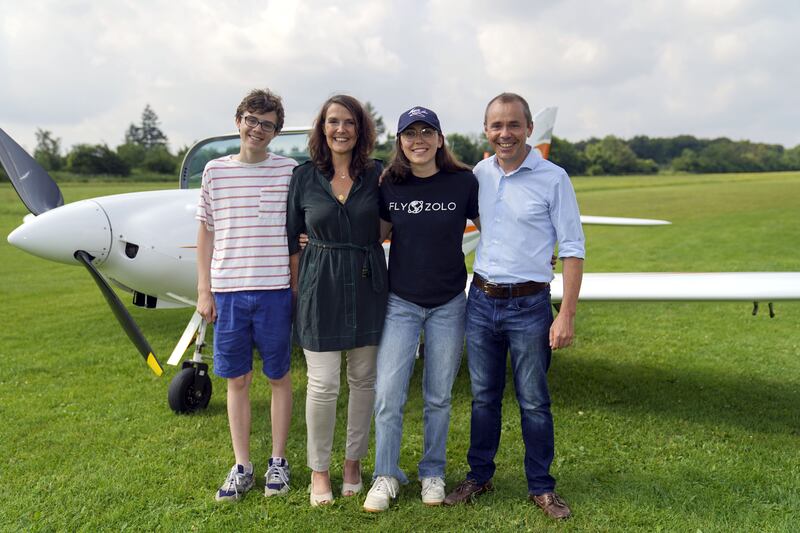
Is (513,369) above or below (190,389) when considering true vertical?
above

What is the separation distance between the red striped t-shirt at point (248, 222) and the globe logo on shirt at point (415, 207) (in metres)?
0.60

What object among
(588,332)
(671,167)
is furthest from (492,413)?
(671,167)

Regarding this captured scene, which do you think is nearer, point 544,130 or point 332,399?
point 332,399

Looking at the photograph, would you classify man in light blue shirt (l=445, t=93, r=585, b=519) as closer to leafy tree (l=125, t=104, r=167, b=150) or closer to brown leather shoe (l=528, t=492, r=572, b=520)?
brown leather shoe (l=528, t=492, r=572, b=520)

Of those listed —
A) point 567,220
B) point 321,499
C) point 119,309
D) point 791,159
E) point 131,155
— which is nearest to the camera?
point 567,220

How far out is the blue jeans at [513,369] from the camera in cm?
254

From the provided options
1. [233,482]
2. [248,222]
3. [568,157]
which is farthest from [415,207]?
[568,157]

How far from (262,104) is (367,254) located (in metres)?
0.85

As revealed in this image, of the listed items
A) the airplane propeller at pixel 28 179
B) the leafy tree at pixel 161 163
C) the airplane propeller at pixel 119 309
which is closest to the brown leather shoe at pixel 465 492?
the airplane propeller at pixel 119 309

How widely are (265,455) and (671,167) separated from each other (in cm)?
7591

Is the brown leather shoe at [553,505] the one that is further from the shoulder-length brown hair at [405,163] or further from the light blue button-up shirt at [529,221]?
the shoulder-length brown hair at [405,163]

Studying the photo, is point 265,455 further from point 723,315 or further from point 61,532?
point 723,315

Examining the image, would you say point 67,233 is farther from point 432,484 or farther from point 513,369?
point 513,369

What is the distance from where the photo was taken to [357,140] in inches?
103
